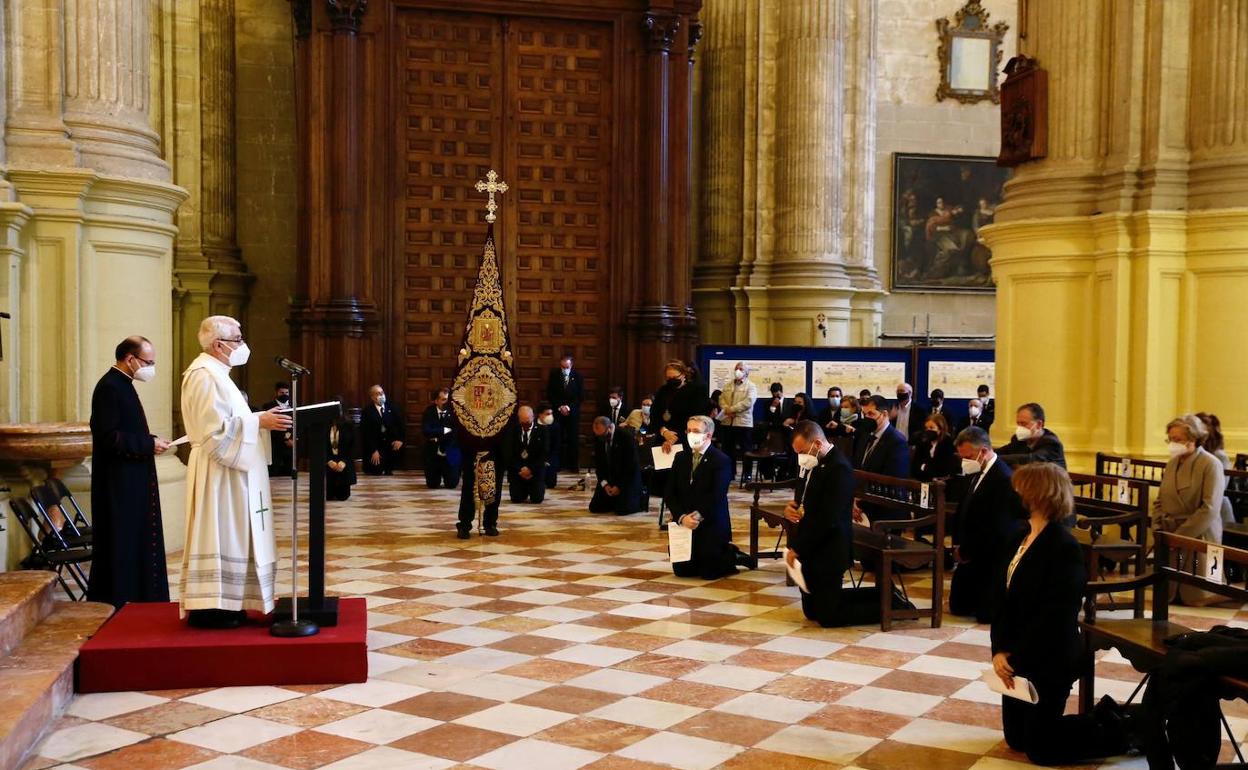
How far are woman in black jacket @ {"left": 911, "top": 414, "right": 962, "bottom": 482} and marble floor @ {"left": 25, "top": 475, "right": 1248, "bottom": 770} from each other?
7.18ft

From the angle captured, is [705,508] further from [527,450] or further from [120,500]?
[527,450]

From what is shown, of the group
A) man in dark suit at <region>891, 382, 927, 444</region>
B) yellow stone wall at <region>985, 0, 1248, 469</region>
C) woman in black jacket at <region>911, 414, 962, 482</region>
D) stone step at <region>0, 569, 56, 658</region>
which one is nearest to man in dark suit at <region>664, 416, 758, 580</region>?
woman in black jacket at <region>911, 414, 962, 482</region>

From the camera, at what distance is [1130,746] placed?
504 centimetres

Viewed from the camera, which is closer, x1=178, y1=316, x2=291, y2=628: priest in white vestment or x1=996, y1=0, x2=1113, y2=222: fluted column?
x1=178, y1=316, x2=291, y2=628: priest in white vestment

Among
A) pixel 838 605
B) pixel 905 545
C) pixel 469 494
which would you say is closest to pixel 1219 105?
pixel 905 545

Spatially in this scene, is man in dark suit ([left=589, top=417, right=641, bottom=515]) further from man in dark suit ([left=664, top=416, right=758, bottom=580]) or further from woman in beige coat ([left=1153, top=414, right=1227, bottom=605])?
woman in beige coat ([left=1153, top=414, right=1227, bottom=605])

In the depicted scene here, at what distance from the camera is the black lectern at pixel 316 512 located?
6.05 meters

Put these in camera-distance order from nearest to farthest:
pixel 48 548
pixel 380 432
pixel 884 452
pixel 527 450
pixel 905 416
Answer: pixel 48 548 → pixel 884 452 → pixel 527 450 → pixel 905 416 → pixel 380 432

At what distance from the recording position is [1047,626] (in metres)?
4.79

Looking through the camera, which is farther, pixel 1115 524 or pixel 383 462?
pixel 383 462

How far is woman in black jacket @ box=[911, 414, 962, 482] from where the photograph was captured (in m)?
10.8

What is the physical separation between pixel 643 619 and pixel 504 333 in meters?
3.52

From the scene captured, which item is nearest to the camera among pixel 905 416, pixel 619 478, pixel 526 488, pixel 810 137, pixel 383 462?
pixel 619 478

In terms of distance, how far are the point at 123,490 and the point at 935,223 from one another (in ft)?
64.1
